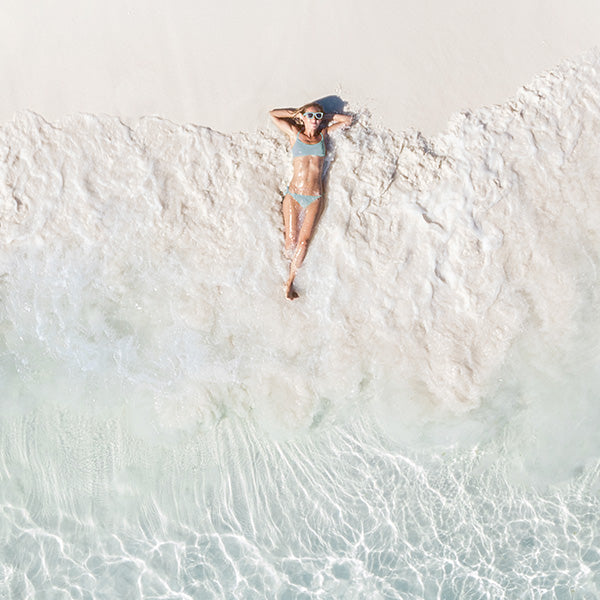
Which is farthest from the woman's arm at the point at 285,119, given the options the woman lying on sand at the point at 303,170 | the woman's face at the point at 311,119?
the woman's face at the point at 311,119

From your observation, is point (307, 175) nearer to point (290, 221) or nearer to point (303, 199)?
point (303, 199)

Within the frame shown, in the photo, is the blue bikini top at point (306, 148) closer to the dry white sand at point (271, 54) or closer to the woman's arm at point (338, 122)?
the woman's arm at point (338, 122)

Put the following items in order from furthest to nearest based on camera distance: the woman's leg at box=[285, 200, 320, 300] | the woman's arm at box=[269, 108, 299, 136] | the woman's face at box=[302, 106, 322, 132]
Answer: the woman's leg at box=[285, 200, 320, 300], the woman's arm at box=[269, 108, 299, 136], the woman's face at box=[302, 106, 322, 132]

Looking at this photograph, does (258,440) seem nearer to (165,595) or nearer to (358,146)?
(165,595)

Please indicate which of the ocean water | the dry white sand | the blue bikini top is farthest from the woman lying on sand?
the dry white sand

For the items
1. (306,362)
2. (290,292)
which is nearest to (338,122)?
(290,292)

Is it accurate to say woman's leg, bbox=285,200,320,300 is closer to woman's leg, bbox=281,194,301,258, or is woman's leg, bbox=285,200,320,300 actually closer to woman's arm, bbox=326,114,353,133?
woman's leg, bbox=281,194,301,258
